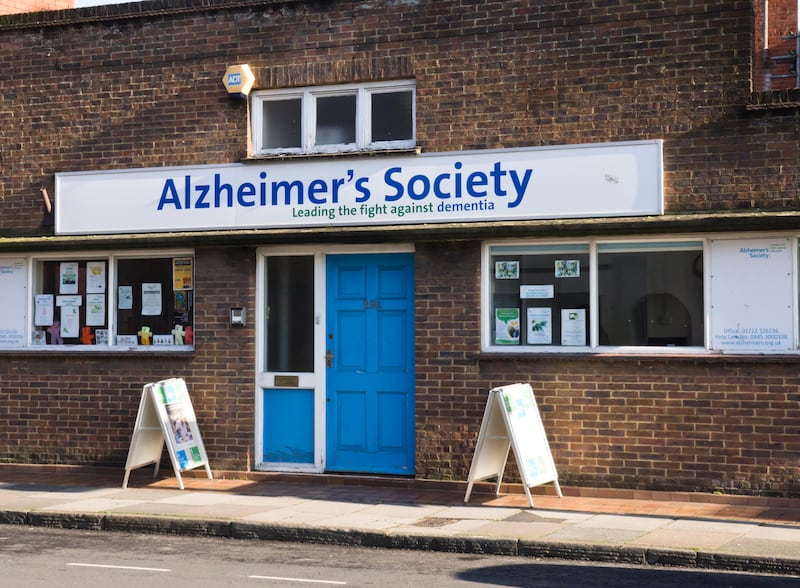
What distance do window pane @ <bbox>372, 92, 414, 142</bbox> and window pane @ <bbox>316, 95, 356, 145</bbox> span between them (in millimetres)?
254

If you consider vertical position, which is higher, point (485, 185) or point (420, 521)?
point (485, 185)

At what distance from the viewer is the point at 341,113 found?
39.8 feet

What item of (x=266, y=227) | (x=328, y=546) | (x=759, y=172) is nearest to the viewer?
(x=328, y=546)

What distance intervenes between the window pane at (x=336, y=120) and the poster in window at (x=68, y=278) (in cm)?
338

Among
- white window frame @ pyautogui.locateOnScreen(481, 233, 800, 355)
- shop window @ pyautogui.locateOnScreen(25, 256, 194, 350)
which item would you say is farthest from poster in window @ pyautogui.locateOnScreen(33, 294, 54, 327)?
white window frame @ pyautogui.locateOnScreen(481, 233, 800, 355)

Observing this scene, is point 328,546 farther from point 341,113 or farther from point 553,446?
point 341,113

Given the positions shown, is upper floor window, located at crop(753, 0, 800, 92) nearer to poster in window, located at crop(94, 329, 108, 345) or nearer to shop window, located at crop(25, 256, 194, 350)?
shop window, located at crop(25, 256, 194, 350)

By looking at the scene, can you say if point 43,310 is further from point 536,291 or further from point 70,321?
point 536,291

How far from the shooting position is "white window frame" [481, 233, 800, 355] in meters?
10.4

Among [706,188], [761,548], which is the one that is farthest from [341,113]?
[761,548]

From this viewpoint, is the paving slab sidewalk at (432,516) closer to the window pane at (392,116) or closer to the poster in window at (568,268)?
the poster in window at (568,268)

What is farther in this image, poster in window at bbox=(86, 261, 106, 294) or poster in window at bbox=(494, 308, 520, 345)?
poster in window at bbox=(86, 261, 106, 294)

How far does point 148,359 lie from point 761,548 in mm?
7120

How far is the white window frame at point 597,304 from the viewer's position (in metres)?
10.4
